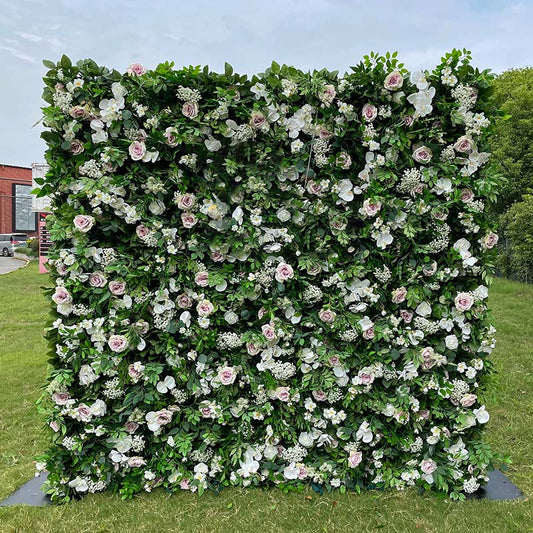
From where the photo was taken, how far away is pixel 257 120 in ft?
7.32

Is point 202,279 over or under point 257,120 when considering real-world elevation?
under

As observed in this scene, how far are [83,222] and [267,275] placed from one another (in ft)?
3.31

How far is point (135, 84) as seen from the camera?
7.32 ft

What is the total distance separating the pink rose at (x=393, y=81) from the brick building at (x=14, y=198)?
3874 cm

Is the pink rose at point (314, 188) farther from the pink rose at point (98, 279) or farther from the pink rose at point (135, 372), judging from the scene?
the pink rose at point (135, 372)

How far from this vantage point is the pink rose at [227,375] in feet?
7.74

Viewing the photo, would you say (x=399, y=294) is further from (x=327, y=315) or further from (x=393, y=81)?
(x=393, y=81)

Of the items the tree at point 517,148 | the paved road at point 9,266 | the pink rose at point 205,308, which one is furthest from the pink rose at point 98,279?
the paved road at point 9,266

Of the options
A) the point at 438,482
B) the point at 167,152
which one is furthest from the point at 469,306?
the point at 167,152

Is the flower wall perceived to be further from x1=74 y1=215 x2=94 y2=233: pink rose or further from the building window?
the building window

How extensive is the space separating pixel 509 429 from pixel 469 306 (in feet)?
5.18

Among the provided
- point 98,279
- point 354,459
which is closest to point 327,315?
point 354,459

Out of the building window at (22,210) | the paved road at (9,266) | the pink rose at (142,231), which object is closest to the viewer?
the pink rose at (142,231)

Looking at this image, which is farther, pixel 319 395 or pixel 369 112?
pixel 319 395
